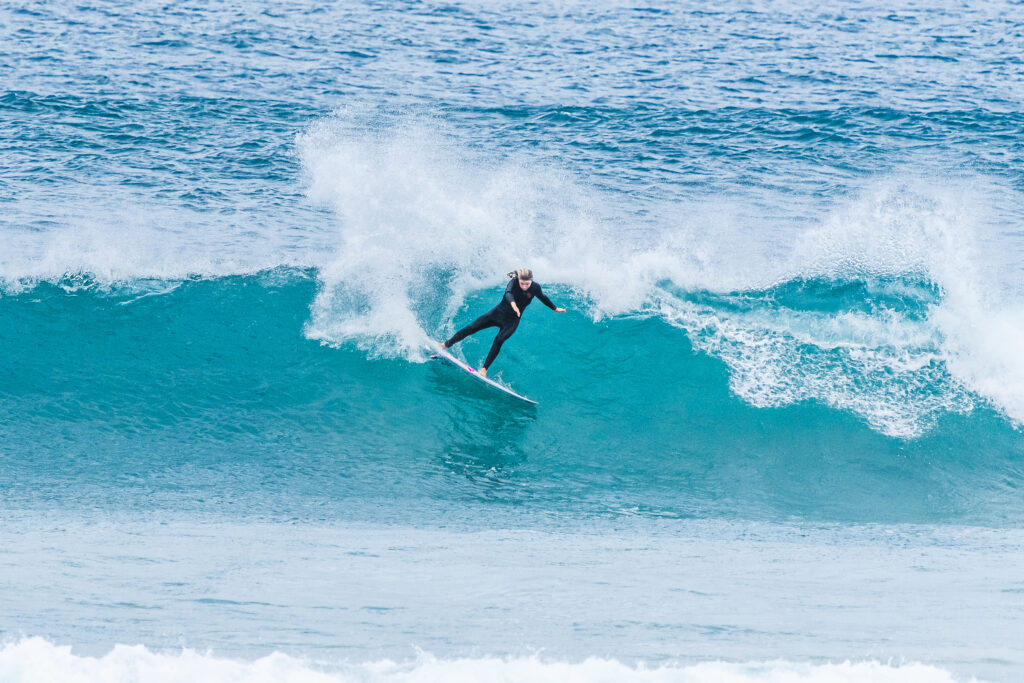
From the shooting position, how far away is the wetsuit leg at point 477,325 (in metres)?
10.3

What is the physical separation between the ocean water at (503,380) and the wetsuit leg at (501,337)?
421 mm

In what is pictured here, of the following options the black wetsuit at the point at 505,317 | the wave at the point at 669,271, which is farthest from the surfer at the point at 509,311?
the wave at the point at 669,271

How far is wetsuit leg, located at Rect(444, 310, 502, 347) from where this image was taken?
10289mm

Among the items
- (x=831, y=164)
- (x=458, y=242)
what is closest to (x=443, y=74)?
(x=831, y=164)

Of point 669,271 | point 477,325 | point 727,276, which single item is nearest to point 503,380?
point 477,325

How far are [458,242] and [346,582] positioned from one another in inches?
245

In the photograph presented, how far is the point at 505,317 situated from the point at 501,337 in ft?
0.85

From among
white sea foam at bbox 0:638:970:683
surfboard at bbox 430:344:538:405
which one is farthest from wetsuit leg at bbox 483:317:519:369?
white sea foam at bbox 0:638:970:683

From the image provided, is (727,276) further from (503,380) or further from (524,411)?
(524,411)

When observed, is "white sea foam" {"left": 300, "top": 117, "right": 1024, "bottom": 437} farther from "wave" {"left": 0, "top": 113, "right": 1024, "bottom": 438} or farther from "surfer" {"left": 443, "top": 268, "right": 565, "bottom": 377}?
"surfer" {"left": 443, "top": 268, "right": 565, "bottom": 377}

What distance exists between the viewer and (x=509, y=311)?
10203 millimetres

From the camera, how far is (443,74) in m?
22.5

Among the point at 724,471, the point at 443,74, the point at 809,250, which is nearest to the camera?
the point at 724,471

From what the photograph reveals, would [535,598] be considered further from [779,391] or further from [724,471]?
[779,391]
